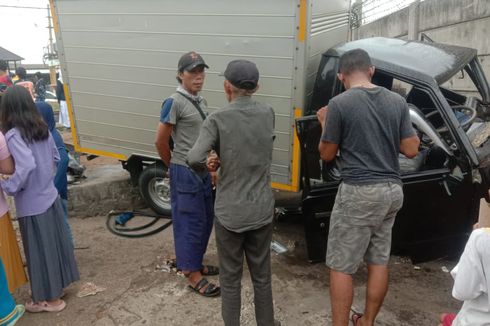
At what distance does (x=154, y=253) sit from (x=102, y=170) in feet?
7.75

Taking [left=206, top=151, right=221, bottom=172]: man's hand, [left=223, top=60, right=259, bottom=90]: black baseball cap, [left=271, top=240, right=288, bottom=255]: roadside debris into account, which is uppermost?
[left=223, top=60, right=259, bottom=90]: black baseball cap

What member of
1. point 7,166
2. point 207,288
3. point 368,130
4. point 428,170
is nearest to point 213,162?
point 368,130

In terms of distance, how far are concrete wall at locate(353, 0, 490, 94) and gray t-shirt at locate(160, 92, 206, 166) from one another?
300 centimetres

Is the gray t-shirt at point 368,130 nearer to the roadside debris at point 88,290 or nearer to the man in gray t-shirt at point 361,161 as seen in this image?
the man in gray t-shirt at point 361,161

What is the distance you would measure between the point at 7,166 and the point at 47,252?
685mm

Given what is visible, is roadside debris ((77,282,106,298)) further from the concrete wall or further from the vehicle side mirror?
the concrete wall

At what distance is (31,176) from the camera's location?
8.98ft

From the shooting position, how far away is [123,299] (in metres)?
3.12

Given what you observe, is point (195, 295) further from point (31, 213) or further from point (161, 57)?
point (161, 57)

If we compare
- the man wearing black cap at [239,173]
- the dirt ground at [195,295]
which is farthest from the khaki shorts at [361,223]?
the dirt ground at [195,295]

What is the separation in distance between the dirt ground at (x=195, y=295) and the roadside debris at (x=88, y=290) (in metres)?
0.04

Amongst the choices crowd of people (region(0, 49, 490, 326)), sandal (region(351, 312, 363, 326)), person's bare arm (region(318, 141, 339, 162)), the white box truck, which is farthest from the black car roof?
sandal (region(351, 312, 363, 326))

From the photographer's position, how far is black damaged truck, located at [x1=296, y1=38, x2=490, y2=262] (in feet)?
9.52

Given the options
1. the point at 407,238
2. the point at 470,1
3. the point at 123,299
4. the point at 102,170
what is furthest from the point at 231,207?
the point at 470,1
